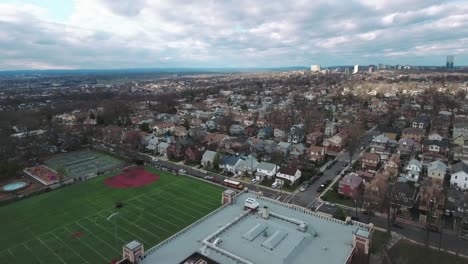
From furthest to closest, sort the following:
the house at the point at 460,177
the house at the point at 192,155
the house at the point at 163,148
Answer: the house at the point at 163,148
the house at the point at 192,155
the house at the point at 460,177

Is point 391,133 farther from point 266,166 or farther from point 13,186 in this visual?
point 13,186

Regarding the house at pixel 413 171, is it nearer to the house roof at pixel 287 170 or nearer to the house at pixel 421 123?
the house roof at pixel 287 170

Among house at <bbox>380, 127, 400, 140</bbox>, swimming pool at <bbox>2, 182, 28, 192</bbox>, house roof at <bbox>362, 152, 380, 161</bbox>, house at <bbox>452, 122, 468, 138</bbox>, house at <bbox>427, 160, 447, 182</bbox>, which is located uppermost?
house at <bbox>452, 122, 468, 138</bbox>

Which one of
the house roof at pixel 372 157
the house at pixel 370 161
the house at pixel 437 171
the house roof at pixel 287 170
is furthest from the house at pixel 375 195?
the house at pixel 437 171

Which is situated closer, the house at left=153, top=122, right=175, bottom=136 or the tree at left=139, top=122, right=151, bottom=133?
the house at left=153, top=122, right=175, bottom=136

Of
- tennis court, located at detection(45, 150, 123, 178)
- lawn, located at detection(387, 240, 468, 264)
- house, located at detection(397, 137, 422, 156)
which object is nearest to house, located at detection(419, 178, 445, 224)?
lawn, located at detection(387, 240, 468, 264)

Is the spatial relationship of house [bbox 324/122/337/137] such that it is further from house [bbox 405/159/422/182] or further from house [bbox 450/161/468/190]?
house [bbox 450/161/468/190]

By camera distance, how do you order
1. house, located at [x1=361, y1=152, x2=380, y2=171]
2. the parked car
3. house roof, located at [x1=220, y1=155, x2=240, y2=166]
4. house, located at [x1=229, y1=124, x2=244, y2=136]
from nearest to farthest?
the parked car < house, located at [x1=361, y1=152, x2=380, y2=171] < house roof, located at [x1=220, y1=155, x2=240, y2=166] < house, located at [x1=229, y1=124, x2=244, y2=136]

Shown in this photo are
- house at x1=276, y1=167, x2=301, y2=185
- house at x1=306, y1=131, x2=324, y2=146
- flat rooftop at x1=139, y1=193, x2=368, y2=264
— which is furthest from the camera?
house at x1=306, y1=131, x2=324, y2=146
